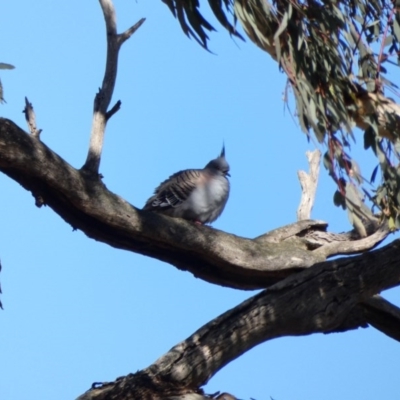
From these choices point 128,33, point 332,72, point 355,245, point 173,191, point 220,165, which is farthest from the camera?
point 220,165

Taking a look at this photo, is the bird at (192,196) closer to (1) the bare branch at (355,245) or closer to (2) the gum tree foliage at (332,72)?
(1) the bare branch at (355,245)

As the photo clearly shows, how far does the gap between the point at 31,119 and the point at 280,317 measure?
4.76 ft

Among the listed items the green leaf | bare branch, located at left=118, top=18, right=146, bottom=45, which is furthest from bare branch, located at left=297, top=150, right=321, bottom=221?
the green leaf

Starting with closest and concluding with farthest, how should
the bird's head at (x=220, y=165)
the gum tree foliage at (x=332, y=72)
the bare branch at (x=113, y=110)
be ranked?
the gum tree foliage at (x=332, y=72) < the bare branch at (x=113, y=110) < the bird's head at (x=220, y=165)

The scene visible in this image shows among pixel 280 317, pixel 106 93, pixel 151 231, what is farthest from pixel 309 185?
pixel 280 317

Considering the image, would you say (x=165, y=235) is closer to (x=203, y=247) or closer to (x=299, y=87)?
(x=203, y=247)

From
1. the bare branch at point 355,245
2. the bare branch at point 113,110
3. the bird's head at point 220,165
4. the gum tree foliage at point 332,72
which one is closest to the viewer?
the gum tree foliage at point 332,72

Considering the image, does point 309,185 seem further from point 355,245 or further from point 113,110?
point 113,110

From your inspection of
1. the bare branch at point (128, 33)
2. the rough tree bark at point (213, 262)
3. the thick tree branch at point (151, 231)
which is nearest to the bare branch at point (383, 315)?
the rough tree bark at point (213, 262)

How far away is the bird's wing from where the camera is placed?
6520mm

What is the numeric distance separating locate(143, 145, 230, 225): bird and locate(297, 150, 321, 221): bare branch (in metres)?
0.90

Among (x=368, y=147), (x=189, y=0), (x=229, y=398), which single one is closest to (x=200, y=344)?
(x=229, y=398)

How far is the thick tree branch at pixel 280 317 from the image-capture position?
383 cm

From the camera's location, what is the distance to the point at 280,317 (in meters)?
4.16
